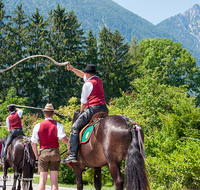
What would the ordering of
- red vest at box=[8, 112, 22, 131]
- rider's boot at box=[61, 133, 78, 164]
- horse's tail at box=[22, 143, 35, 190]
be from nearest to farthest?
rider's boot at box=[61, 133, 78, 164] → horse's tail at box=[22, 143, 35, 190] → red vest at box=[8, 112, 22, 131]

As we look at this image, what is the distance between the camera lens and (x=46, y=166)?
6.30 meters

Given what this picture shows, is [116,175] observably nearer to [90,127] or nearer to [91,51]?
[90,127]

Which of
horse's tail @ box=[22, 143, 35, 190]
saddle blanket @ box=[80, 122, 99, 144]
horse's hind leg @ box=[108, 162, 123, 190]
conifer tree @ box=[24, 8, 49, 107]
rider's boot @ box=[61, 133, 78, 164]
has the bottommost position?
horse's tail @ box=[22, 143, 35, 190]

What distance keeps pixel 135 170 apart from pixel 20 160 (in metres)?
6.19

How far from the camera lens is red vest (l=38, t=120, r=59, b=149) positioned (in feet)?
20.7

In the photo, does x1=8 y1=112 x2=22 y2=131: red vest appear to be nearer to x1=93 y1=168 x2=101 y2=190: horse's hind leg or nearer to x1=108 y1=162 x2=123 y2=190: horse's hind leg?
x1=93 y1=168 x2=101 y2=190: horse's hind leg

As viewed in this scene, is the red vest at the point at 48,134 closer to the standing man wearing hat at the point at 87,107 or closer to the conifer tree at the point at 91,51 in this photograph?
the standing man wearing hat at the point at 87,107

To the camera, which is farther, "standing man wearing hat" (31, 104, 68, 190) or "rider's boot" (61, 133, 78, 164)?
"rider's boot" (61, 133, 78, 164)

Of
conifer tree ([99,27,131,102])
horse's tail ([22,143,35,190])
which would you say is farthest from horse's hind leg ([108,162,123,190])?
conifer tree ([99,27,131,102])

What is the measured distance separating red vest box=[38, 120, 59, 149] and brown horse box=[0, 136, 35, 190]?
133 inches

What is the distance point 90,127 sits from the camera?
643 centimetres

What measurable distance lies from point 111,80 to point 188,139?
38.3 metres

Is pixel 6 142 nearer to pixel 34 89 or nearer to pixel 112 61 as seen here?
pixel 34 89

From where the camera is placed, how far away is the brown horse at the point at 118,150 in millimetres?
5219
